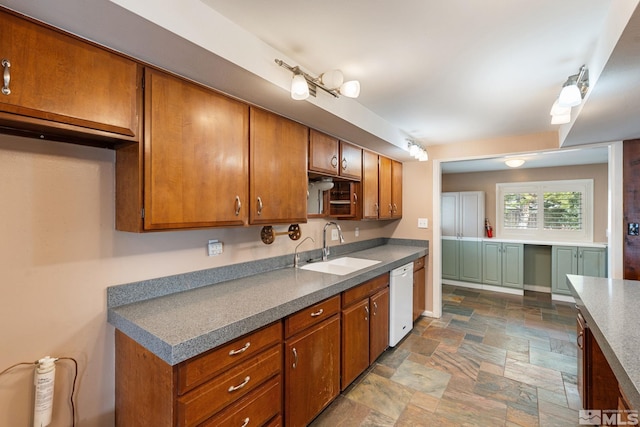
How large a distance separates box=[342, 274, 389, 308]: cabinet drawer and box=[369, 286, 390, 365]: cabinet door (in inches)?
2.7

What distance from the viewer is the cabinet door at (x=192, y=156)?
1.36m

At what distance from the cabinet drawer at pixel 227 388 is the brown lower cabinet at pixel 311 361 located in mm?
133

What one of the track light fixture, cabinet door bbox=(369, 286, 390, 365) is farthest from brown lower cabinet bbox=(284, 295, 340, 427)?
the track light fixture

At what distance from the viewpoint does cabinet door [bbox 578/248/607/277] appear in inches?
163

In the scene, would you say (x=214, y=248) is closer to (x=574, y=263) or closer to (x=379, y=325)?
(x=379, y=325)

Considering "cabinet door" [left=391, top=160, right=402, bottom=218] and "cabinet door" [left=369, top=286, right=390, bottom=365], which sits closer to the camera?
"cabinet door" [left=369, top=286, right=390, bottom=365]

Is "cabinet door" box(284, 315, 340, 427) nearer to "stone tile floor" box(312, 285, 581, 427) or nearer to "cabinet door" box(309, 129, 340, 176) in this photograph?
"stone tile floor" box(312, 285, 581, 427)

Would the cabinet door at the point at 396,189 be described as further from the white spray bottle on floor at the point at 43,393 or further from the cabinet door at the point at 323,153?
the white spray bottle on floor at the point at 43,393

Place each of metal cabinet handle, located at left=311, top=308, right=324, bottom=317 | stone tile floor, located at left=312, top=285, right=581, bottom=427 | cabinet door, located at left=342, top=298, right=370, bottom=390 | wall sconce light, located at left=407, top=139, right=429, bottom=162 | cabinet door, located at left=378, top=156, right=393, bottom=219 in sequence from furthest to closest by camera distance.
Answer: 1. cabinet door, located at left=378, top=156, right=393, bottom=219
2. wall sconce light, located at left=407, top=139, right=429, bottom=162
3. cabinet door, located at left=342, top=298, right=370, bottom=390
4. stone tile floor, located at left=312, top=285, right=581, bottom=427
5. metal cabinet handle, located at left=311, top=308, right=324, bottom=317

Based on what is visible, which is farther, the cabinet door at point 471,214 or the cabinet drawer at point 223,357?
the cabinet door at point 471,214

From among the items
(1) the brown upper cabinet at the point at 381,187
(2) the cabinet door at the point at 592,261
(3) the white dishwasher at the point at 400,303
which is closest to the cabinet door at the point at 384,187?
(1) the brown upper cabinet at the point at 381,187

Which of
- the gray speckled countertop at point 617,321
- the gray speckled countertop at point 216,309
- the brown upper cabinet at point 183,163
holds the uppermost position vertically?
the brown upper cabinet at point 183,163

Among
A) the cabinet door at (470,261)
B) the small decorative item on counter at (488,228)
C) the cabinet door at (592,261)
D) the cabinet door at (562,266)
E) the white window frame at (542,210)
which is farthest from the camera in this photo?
the small decorative item on counter at (488,228)

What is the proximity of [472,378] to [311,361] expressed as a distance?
5.09ft
